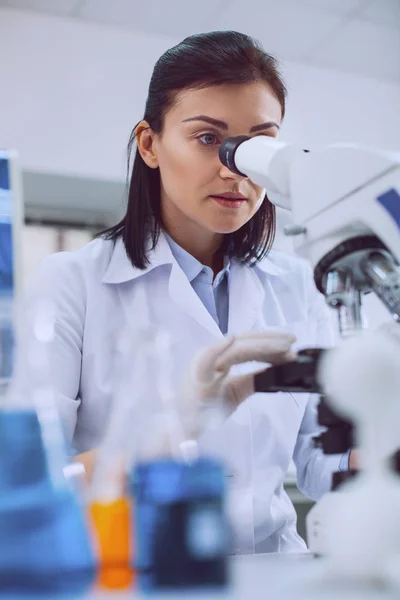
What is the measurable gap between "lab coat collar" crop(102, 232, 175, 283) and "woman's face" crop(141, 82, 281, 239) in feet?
0.35

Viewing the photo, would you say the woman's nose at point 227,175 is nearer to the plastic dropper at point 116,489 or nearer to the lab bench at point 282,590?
the plastic dropper at point 116,489

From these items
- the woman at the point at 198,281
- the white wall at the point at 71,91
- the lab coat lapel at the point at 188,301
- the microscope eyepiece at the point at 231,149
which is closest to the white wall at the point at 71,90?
the white wall at the point at 71,91

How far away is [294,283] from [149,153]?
0.49 meters

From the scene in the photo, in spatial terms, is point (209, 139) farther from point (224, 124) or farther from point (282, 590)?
point (282, 590)

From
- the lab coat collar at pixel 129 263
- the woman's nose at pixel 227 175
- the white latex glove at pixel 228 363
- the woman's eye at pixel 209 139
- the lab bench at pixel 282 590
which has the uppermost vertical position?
the woman's eye at pixel 209 139

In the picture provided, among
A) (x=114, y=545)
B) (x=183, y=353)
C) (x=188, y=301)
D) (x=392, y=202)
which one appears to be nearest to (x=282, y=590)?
(x=114, y=545)

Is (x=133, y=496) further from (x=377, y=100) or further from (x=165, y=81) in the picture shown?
(x=377, y=100)

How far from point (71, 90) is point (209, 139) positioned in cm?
276

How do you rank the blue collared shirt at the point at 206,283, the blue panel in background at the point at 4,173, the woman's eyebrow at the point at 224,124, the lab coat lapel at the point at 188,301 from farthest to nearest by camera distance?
1. the blue collared shirt at the point at 206,283
2. the lab coat lapel at the point at 188,301
3. the woman's eyebrow at the point at 224,124
4. the blue panel in background at the point at 4,173

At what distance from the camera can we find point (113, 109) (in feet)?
13.1

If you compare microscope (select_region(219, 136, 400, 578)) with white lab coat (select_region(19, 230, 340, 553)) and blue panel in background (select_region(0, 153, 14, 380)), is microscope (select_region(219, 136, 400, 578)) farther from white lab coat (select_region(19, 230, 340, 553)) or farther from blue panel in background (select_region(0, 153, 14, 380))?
white lab coat (select_region(19, 230, 340, 553))

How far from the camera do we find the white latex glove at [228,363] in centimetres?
80

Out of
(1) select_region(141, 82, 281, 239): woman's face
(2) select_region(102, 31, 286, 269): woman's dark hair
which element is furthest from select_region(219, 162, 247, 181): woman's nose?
(2) select_region(102, 31, 286, 269): woman's dark hair

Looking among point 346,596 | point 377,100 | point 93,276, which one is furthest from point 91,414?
point 377,100
